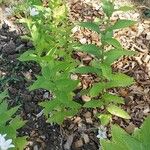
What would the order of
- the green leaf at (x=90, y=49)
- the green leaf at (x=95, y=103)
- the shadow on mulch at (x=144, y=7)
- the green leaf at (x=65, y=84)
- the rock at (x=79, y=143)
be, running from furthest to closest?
1. the shadow on mulch at (x=144, y=7)
2. the rock at (x=79, y=143)
3. the green leaf at (x=95, y=103)
4. the green leaf at (x=90, y=49)
5. the green leaf at (x=65, y=84)

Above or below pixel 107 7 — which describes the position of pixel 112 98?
below

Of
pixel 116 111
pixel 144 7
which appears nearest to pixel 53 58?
pixel 116 111

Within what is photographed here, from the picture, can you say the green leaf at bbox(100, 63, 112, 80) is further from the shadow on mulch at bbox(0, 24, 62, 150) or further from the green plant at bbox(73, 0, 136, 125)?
the shadow on mulch at bbox(0, 24, 62, 150)

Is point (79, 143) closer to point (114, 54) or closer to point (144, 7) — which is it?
point (114, 54)

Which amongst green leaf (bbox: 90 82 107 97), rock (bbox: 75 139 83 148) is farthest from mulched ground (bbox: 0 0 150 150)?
green leaf (bbox: 90 82 107 97)

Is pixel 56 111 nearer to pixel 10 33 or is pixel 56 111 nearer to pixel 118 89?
pixel 118 89

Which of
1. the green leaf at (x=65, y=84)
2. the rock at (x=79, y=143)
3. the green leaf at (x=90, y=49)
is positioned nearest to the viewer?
the green leaf at (x=65, y=84)

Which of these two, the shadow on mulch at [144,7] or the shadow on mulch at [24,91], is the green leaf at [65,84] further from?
the shadow on mulch at [144,7]

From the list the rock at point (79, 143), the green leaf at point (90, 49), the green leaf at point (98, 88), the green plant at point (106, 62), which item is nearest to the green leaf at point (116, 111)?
the green plant at point (106, 62)
